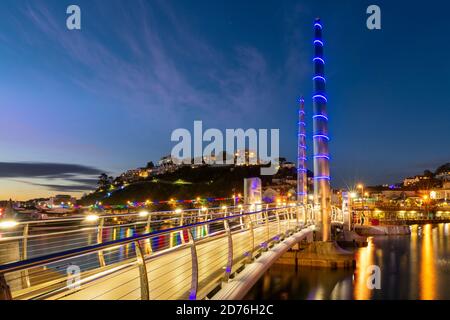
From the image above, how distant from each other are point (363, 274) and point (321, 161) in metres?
8.05

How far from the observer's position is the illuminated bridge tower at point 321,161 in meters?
25.2

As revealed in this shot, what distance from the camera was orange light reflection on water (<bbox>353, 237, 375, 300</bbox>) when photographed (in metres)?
21.9

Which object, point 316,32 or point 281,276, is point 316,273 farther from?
point 316,32

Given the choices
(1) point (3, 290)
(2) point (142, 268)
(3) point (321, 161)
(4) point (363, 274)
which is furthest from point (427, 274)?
(1) point (3, 290)

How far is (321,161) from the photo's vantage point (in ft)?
83.8

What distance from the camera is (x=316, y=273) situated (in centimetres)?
2461

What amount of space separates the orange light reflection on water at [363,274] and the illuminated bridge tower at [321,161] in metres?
3.19

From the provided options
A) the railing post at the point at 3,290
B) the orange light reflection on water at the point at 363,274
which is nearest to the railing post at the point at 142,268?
the railing post at the point at 3,290

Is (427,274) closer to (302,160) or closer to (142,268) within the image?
(302,160)

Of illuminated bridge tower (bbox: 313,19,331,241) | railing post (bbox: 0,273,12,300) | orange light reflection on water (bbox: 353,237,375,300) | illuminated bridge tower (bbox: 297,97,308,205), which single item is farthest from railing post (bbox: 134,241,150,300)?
illuminated bridge tower (bbox: 297,97,308,205)

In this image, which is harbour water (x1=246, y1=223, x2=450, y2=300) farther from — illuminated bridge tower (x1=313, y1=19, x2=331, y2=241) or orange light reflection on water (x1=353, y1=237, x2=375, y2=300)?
illuminated bridge tower (x1=313, y1=19, x2=331, y2=241)

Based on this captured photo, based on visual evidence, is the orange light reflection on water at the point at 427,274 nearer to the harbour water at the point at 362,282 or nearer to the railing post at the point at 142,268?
the harbour water at the point at 362,282

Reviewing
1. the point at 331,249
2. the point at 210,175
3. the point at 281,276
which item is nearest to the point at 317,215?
the point at 331,249
